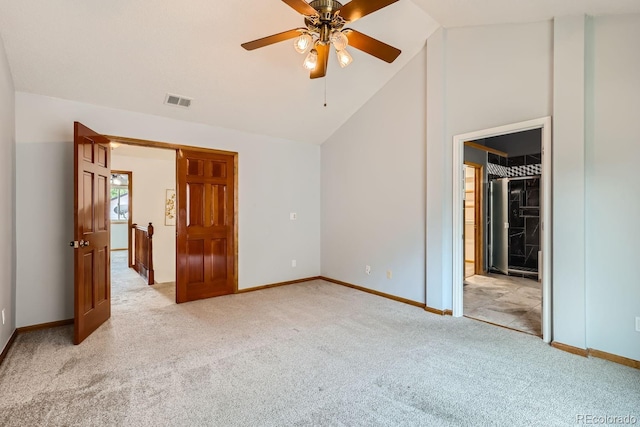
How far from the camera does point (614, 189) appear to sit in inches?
102

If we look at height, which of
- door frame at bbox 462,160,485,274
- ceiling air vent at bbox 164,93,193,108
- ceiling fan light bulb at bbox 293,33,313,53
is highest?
ceiling air vent at bbox 164,93,193,108

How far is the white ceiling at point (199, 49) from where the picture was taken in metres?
2.64

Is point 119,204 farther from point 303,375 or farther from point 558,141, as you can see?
point 558,141

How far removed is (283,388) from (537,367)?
1.96m

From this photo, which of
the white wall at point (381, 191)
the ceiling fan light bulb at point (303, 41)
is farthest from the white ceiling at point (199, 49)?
the ceiling fan light bulb at point (303, 41)

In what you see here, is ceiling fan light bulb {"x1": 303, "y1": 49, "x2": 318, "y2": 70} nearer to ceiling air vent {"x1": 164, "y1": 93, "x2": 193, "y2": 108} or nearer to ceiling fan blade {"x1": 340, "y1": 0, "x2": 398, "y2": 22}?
ceiling fan blade {"x1": 340, "y1": 0, "x2": 398, "y2": 22}

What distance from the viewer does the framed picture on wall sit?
6.43 m

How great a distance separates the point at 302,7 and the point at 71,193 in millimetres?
3140

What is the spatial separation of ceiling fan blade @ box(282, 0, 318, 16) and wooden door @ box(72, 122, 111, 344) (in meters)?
2.30

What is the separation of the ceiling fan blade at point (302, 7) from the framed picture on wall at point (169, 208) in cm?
517

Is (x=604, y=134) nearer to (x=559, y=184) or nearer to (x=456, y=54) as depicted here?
(x=559, y=184)

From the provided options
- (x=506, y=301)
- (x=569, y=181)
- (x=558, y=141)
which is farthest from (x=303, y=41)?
(x=506, y=301)

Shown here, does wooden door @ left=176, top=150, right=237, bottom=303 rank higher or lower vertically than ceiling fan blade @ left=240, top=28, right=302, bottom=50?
lower

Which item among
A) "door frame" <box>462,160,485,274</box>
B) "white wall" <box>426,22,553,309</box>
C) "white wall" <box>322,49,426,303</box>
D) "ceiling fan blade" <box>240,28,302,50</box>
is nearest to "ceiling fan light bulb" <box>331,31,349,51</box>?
"ceiling fan blade" <box>240,28,302,50</box>
